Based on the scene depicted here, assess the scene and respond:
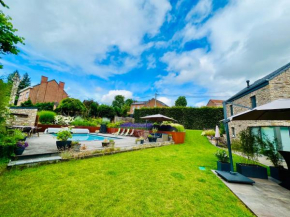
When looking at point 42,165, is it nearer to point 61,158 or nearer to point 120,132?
point 61,158

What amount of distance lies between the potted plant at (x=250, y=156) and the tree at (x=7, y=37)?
1120 centimetres

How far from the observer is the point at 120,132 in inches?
597

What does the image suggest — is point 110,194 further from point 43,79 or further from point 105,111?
point 43,79

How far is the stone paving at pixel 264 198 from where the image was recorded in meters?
2.19

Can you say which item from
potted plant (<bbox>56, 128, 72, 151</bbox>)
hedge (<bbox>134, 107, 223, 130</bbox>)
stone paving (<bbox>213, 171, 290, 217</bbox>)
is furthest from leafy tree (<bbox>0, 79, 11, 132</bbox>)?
hedge (<bbox>134, 107, 223, 130</bbox>)

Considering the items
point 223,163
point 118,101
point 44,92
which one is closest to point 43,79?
point 44,92

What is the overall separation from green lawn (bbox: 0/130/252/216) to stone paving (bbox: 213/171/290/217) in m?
0.21

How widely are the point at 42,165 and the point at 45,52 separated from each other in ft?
35.6

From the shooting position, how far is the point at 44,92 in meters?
29.2

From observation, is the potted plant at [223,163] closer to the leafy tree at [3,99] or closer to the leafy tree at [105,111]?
the leafy tree at [3,99]

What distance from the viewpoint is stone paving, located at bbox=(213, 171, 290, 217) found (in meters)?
2.19

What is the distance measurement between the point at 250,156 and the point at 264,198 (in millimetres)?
2481

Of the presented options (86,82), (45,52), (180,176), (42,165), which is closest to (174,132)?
(180,176)

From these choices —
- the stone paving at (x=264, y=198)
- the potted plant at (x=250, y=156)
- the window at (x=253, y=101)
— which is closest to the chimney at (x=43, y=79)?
the stone paving at (x=264, y=198)
